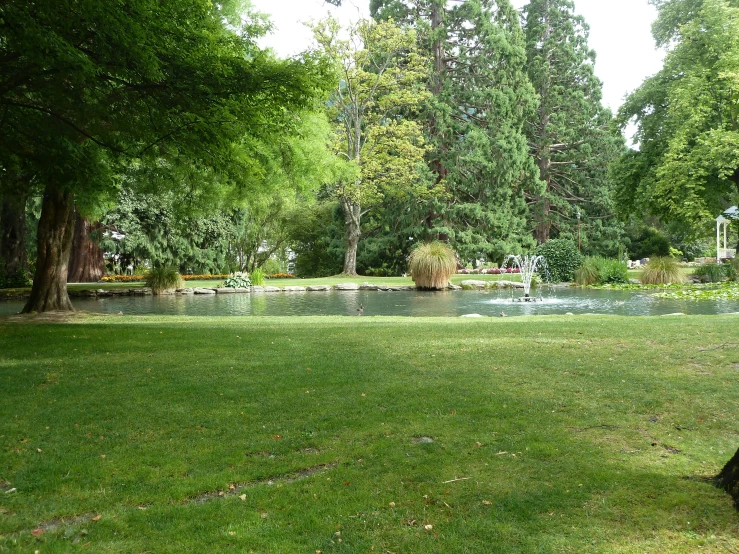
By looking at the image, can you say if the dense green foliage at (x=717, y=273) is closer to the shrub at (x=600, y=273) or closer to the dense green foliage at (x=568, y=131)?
the shrub at (x=600, y=273)

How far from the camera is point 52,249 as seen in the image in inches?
487

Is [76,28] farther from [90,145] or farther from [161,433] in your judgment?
[161,433]

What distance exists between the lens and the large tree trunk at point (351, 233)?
32.8 metres

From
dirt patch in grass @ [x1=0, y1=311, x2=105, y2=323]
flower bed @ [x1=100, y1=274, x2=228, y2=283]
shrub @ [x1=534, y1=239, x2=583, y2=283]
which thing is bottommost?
dirt patch in grass @ [x1=0, y1=311, x2=105, y2=323]

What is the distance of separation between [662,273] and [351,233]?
16233 mm

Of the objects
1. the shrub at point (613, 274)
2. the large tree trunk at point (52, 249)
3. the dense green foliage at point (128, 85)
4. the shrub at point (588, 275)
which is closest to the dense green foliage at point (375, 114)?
the shrub at point (588, 275)

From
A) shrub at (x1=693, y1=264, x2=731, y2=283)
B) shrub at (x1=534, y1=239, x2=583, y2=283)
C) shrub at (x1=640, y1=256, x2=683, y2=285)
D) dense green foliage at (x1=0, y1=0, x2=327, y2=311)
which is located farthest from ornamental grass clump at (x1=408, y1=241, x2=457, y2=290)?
dense green foliage at (x1=0, y1=0, x2=327, y2=311)

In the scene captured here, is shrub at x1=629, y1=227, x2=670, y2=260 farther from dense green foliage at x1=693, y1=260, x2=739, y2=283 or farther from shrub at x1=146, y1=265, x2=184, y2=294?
shrub at x1=146, y1=265, x2=184, y2=294

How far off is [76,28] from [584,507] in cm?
729

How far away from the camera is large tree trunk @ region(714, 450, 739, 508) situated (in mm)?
3149

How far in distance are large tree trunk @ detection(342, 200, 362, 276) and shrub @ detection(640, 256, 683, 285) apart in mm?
15208

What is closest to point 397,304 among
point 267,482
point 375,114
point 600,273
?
point 600,273

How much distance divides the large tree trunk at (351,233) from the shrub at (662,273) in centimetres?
1521

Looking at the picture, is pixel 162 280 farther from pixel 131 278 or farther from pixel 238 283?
pixel 131 278
